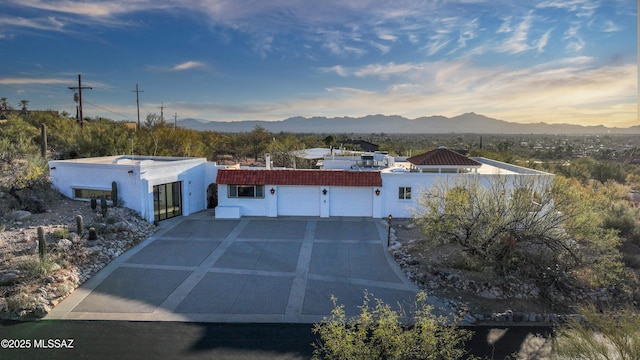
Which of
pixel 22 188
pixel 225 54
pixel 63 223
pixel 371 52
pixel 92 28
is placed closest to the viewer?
pixel 63 223

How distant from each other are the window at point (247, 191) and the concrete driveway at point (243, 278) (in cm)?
336

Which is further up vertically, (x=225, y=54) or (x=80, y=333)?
(x=225, y=54)

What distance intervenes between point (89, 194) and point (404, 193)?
1877 cm

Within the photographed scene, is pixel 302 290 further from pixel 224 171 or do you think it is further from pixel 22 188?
pixel 22 188

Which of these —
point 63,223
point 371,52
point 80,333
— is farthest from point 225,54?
point 80,333

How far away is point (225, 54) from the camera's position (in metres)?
34.4

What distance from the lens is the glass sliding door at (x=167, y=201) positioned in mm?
21094

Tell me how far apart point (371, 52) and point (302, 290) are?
24.3 meters

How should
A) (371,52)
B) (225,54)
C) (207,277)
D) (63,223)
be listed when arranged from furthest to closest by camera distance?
(225,54)
(371,52)
(63,223)
(207,277)

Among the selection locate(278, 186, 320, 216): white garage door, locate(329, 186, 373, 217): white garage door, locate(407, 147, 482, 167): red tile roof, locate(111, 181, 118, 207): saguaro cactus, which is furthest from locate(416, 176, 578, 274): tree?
locate(111, 181, 118, 207): saguaro cactus

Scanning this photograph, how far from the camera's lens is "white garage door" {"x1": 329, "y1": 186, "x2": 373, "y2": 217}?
22375 mm

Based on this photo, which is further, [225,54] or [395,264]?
[225,54]

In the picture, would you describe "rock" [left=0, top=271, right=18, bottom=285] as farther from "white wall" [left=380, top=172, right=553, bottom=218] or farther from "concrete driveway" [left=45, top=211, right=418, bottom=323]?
"white wall" [left=380, top=172, right=553, bottom=218]

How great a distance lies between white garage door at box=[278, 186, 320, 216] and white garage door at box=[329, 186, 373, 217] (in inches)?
41.2
